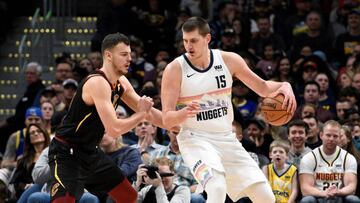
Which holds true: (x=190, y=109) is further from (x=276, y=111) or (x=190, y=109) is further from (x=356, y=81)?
(x=356, y=81)

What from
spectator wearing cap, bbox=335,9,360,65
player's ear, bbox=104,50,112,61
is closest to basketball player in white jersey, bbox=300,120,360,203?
player's ear, bbox=104,50,112,61

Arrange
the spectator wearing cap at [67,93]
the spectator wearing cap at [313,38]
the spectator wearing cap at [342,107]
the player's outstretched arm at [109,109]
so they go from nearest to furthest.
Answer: the player's outstretched arm at [109,109] < the spectator wearing cap at [342,107] < the spectator wearing cap at [67,93] < the spectator wearing cap at [313,38]

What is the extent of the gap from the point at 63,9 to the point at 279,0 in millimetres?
4160

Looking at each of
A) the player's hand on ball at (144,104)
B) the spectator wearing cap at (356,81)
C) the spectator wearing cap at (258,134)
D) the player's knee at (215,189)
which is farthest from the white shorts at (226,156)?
the spectator wearing cap at (356,81)

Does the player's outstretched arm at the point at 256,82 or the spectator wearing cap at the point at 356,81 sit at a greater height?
the player's outstretched arm at the point at 256,82

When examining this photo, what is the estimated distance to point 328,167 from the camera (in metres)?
11.9

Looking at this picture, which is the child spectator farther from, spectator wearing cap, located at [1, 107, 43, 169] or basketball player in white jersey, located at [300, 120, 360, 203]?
spectator wearing cap, located at [1, 107, 43, 169]

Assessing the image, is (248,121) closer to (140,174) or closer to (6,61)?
(140,174)

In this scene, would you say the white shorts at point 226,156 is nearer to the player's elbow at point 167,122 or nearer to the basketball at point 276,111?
the player's elbow at point 167,122

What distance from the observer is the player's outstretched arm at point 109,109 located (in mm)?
8914

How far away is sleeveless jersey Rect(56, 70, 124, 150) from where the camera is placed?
920 centimetres

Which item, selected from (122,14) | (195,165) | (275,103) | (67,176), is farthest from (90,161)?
(122,14)

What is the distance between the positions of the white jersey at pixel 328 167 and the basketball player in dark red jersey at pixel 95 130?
10.2 feet

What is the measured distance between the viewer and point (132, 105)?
9.55 m
